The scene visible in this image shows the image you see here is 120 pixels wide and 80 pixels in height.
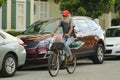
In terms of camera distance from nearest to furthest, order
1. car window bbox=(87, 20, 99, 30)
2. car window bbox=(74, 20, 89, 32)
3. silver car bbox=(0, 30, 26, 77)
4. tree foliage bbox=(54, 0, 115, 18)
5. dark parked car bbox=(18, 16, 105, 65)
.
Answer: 1. silver car bbox=(0, 30, 26, 77)
2. dark parked car bbox=(18, 16, 105, 65)
3. car window bbox=(74, 20, 89, 32)
4. car window bbox=(87, 20, 99, 30)
5. tree foliage bbox=(54, 0, 115, 18)

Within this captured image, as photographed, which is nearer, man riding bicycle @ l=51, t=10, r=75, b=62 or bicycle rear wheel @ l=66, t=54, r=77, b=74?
man riding bicycle @ l=51, t=10, r=75, b=62

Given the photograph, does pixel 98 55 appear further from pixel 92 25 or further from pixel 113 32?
pixel 113 32

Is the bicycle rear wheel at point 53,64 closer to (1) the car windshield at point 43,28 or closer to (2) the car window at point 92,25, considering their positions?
(1) the car windshield at point 43,28

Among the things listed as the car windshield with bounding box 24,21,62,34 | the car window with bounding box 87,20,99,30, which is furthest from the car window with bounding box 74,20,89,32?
the car windshield with bounding box 24,21,62,34

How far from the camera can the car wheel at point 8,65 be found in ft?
43.8

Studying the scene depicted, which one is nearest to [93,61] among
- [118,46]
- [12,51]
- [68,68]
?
[118,46]

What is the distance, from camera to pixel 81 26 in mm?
17281

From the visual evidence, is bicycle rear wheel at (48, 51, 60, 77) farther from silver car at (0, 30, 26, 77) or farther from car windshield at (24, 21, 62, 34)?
car windshield at (24, 21, 62, 34)

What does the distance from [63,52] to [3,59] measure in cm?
189

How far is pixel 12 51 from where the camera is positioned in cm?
1369

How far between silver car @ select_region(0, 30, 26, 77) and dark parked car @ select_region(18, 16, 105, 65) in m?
1.17

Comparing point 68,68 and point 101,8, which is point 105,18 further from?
point 68,68

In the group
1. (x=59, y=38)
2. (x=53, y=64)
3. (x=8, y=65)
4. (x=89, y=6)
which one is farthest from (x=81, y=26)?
(x=89, y=6)

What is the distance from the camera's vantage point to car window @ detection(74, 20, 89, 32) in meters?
17.0
